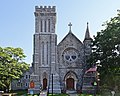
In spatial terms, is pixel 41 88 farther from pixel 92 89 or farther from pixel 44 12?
pixel 44 12

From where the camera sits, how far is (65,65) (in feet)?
208

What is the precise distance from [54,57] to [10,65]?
9.13 metres

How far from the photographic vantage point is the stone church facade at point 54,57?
2434 inches

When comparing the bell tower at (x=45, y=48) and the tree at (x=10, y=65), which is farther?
the bell tower at (x=45, y=48)

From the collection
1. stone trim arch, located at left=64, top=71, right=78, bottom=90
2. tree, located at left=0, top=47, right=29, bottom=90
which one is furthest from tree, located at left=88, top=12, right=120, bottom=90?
stone trim arch, located at left=64, top=71, right=78, bottom=90

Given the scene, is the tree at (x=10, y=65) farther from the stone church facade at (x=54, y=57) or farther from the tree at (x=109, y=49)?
the tree at (x=109, y=49)

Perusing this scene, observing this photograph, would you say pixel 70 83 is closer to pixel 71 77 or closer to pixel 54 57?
pixel 71 77

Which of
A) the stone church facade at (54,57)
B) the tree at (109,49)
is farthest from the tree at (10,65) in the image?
the tree at (109,49)

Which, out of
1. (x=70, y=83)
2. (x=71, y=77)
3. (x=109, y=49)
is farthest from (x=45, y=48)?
(x=109, y=49)

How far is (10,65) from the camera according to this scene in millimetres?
56531

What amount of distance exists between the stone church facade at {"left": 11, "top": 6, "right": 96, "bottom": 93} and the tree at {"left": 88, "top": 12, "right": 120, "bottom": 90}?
739 inches

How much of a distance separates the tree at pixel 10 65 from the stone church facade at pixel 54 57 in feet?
8.26

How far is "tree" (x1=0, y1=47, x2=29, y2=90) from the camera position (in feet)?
176

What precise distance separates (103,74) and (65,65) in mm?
21121
